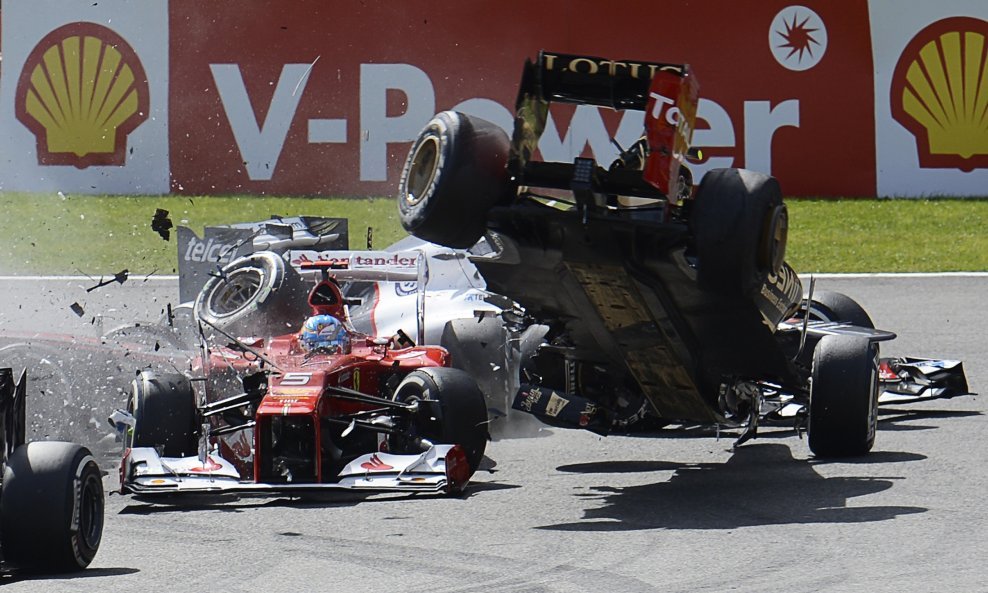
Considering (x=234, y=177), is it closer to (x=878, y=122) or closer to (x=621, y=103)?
(x=878, y=122)

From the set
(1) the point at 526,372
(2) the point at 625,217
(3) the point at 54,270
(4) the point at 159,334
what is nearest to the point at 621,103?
(2) the point at 625,217

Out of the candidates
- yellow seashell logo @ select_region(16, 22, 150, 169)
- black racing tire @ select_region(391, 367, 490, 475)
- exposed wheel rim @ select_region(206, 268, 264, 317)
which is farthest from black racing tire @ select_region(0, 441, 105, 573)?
yellow seashell logo @ select_region(16, 22, 150, 169)

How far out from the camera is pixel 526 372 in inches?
394

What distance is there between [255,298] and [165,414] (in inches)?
72.1

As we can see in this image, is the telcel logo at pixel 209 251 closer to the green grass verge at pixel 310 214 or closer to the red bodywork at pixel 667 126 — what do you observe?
the green grass verge at pixel 310 214

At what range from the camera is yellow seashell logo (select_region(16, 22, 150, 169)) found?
59.8 ft

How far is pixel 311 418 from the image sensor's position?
905cm

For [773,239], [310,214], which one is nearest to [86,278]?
[310,214]

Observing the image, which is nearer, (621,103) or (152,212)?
(621,103)

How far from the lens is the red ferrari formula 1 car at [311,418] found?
8992 millimetres

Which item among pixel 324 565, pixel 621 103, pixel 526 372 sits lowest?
pixel 324 565

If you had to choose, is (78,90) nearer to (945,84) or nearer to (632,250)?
(945,84)

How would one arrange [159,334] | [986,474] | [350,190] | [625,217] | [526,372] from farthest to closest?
[350,190] → [159,334] → [526,372] → [986,474] → [625,217]

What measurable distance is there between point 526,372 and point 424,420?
0.86m
